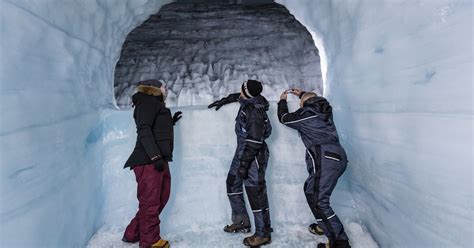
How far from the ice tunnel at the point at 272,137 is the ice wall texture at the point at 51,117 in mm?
10

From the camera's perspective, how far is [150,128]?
7.18ft

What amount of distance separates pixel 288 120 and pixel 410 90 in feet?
Result: 2.88

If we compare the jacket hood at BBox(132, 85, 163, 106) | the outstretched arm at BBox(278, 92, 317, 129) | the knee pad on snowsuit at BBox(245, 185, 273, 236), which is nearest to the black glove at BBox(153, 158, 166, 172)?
the jacket hood at BBox(132, 85, 163, 106)

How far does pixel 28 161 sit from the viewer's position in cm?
173

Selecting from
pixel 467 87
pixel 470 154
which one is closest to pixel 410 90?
pixel 467 87

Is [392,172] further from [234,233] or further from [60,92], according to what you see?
[60,92]

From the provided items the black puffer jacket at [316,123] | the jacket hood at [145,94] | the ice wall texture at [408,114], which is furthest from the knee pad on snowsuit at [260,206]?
the jacket hood at [145,94]

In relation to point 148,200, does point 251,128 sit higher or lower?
higher

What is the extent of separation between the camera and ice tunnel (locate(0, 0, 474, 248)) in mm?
1548

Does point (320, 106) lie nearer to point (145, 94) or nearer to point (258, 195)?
Result: point (258, 195)

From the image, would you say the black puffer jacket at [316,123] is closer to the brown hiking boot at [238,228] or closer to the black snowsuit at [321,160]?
the black snowsuit at [321,160]

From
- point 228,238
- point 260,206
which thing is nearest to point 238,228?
point 228,238

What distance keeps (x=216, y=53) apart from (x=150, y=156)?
4665 millimetres

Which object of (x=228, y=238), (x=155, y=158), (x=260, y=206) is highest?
(x=155, y=158)
